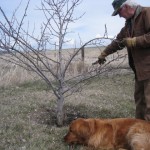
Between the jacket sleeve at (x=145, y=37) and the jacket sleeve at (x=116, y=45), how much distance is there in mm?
618

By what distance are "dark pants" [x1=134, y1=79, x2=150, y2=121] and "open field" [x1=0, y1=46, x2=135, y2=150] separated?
1231 millimetres

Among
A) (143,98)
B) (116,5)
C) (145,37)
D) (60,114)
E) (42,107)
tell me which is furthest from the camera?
(42,107)

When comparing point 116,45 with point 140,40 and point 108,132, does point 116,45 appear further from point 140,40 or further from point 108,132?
point 108,132

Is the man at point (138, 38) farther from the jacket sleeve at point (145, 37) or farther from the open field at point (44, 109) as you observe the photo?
the open field at point (44, 109)

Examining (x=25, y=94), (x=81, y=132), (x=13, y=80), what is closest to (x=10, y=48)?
(x=81, y=132)

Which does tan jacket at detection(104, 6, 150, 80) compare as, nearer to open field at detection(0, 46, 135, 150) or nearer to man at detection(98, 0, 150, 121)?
man at detection(98, 0, 150, 121)

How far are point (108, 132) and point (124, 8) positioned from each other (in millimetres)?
2016

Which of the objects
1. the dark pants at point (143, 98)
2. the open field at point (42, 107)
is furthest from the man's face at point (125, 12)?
the open field at point (42, 107)

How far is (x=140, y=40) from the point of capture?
6.31m

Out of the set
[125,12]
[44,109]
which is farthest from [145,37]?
[44,109]

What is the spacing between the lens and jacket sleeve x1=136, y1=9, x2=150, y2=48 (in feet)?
20.6

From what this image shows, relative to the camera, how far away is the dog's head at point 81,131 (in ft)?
19.5

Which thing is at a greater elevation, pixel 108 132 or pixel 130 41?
pixel 130 41

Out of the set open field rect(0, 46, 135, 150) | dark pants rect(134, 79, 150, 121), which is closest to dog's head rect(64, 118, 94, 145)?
open field rect(0, 46, 135, 150)
